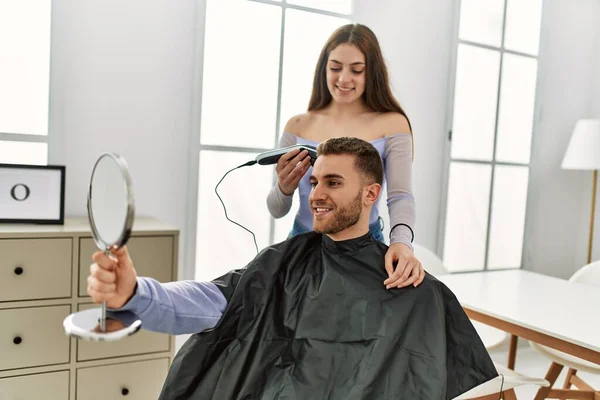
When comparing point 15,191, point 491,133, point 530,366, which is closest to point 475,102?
point 491,133

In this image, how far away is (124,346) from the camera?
242 centimetres

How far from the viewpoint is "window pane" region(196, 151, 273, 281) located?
295 cm

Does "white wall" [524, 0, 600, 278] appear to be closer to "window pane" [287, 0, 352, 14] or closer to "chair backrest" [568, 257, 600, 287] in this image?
"chair backrest" [568, 257, 600, 287]

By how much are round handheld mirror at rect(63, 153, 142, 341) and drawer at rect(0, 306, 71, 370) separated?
1.46 metres

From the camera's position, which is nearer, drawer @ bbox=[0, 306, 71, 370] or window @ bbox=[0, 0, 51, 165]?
drawer @ bbox=[0, 306, 71, 370]

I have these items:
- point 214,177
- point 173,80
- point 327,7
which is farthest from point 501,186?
point 173,80

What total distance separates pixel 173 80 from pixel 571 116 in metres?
3.17

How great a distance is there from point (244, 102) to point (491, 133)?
1.88 meters

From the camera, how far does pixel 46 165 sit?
238 cm

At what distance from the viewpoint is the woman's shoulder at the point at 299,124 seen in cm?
188

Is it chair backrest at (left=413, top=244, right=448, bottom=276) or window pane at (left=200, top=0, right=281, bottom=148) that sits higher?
window pane at (left=200, top=0, right=281, bottom=148)

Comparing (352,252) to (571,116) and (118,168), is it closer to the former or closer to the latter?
(118,168)

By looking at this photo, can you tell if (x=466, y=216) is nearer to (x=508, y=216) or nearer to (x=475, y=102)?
(x=508, y=216)

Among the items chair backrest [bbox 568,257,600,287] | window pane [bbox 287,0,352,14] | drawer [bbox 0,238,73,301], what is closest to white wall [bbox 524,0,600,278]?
chair backrest [bbox 568,257,600,287]
